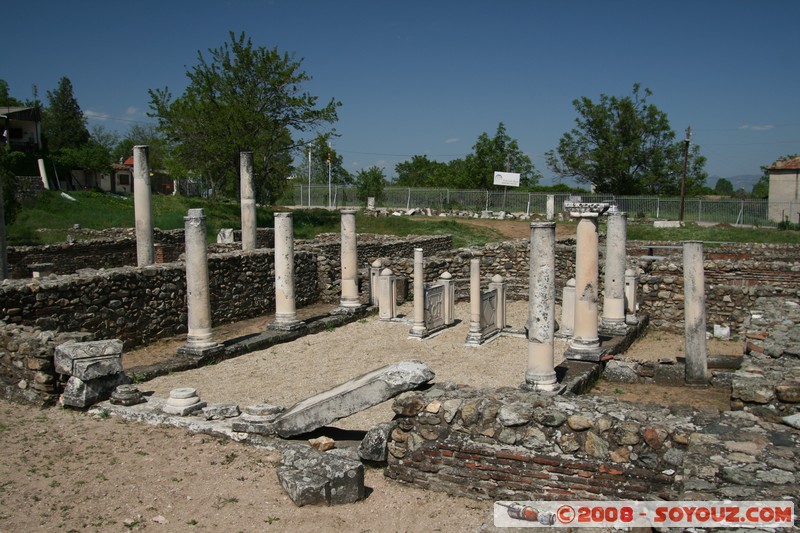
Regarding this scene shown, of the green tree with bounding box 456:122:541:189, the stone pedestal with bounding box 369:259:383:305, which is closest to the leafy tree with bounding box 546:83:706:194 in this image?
the green tree with bounding box 456:122:541:189

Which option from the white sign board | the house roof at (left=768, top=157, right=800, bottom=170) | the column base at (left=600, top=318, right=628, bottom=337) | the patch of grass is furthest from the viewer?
the white sign board

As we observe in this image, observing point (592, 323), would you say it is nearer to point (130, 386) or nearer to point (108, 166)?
point (130, 386)

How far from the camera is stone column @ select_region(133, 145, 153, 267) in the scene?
15156mm

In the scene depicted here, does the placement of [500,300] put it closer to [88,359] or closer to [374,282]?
[374,282]

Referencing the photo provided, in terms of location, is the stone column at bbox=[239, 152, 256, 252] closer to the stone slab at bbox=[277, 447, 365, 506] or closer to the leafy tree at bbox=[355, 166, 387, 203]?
the stone slab at bbox=[277, 447, 365, 506]

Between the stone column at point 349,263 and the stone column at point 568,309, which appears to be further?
the stone column at point 349,263

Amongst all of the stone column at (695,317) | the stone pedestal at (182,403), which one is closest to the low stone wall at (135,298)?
the stone pedestal at (182,403)

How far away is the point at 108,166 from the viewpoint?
51.0 meters

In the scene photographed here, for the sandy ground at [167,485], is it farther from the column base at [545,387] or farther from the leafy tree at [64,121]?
the leafy tree at [64,121]

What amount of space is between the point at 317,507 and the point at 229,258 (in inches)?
404

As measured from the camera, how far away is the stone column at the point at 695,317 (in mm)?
10211

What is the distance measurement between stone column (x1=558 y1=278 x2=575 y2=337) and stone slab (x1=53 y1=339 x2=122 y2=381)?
8.55 meters

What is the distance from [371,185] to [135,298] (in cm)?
3883

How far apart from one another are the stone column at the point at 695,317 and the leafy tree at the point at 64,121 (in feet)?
211
